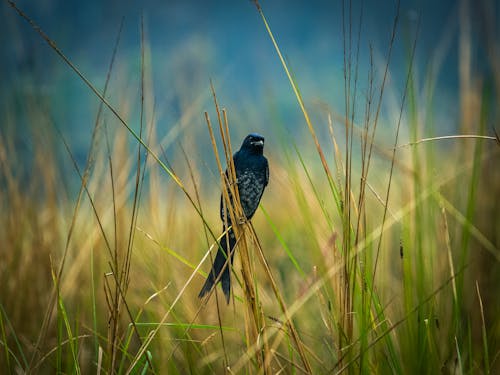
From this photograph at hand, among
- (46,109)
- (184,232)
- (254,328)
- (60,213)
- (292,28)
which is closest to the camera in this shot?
(254,328)

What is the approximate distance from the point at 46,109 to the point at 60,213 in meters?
0.44

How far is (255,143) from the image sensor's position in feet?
2.90

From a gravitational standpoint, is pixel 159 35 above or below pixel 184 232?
above

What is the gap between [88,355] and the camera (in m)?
1.42

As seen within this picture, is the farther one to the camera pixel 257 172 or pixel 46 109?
pixel 46 109

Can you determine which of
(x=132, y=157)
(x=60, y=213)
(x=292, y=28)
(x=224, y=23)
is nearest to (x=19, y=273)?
(x=60, y=213)

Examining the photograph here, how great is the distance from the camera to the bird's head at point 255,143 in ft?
2.97

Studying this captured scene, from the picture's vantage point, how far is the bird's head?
0.90 meters

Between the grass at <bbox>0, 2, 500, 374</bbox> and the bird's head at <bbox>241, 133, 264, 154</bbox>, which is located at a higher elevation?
the bird's head at <bbox>241, 133, 264, 154</bbox>

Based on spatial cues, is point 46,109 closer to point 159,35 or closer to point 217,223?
point 217,223

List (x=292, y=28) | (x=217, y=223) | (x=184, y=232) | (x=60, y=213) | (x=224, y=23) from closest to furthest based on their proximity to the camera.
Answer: (x=60, y=213) → (x=184, y=232) → (x=217, y=223) → (x=292, y=28) → (x=224, y=23)

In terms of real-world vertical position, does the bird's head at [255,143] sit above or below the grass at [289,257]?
above

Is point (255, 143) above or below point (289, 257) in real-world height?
above

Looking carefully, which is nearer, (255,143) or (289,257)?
(255,143)
